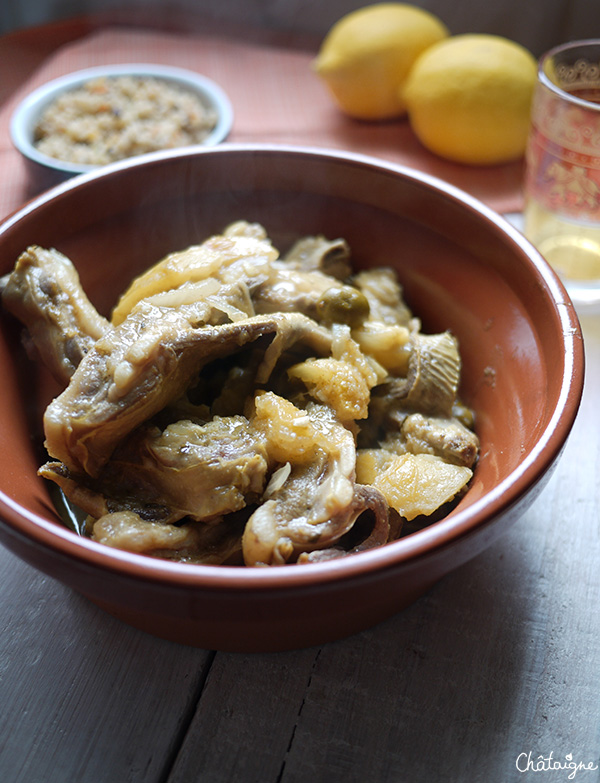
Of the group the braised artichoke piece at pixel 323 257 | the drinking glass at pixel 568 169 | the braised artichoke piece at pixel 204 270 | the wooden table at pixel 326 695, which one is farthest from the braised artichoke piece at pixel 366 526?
the drinking glass at pixel 568 169

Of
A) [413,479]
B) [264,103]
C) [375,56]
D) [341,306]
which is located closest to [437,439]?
[413,479]

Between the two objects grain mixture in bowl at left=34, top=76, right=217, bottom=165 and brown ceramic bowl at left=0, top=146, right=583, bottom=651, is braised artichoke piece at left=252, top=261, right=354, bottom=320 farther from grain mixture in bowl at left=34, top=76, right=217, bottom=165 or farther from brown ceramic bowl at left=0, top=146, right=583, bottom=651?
grain mixture in bowl at left=34, top=76, right=217, bottom=165

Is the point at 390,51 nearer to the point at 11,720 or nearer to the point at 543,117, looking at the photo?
the point at 543,117

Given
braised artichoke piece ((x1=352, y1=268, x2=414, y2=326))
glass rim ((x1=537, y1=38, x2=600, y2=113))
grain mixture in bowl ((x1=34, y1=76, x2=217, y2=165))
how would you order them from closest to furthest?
braised artichoke piece ((x1=352, y1=268, x2=414, y2=326)) < glass rim ((x1=537, y1=38, x2=600, y2=113)) < grain mixture in bowl ((x1=34, y1=76, x2=217, y2=165))

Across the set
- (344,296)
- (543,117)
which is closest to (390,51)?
(543,117)

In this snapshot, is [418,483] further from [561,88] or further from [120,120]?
[120,120]

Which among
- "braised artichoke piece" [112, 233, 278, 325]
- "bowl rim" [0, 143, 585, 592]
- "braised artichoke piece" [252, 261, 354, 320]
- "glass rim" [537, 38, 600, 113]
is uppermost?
"glass rim" [537, 38, 600, 113]

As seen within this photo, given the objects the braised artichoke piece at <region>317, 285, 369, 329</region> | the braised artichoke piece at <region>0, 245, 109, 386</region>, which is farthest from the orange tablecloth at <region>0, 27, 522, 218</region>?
the braised artichoke piece at <region>317, 285, 369, 329</region>

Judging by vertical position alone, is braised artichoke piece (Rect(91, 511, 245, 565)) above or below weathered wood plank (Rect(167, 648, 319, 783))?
above
